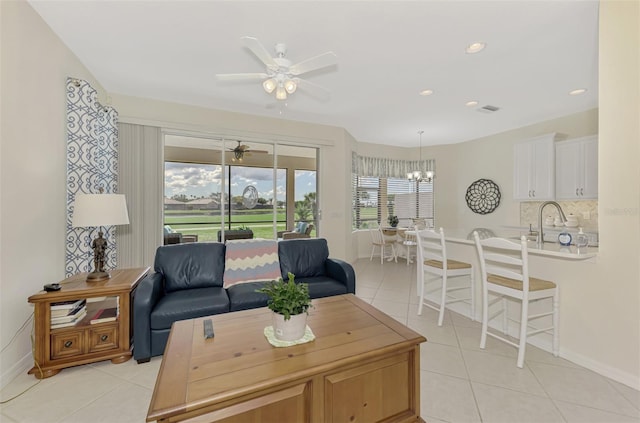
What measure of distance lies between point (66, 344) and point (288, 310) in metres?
2.03

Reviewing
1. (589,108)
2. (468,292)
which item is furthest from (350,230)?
(589,108)

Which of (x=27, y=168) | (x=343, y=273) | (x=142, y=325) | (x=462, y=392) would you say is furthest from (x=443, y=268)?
→ (x=27, y=168)

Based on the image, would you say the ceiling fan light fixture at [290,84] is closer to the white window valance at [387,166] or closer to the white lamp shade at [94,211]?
the white lamp shade at [94,211]

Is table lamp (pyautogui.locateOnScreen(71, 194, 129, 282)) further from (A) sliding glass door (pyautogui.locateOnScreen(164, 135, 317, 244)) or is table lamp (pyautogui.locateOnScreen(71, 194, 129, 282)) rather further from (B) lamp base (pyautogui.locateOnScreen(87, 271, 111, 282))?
(A) sliding glass door (pyautogui.locateOnScreen(164, 135, 317, 244))

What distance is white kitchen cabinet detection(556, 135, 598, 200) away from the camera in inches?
171

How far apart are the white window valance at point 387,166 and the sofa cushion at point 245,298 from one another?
4.54m

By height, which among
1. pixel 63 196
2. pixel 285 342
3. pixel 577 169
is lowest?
pixel 285 342

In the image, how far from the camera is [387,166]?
24.2 feet

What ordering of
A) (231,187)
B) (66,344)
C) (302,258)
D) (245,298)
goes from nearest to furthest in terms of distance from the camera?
(66,344) < (245,298) < (302,258) < (231,187)

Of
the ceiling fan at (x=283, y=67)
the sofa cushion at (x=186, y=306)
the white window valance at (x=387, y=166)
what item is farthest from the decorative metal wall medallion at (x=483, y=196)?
the sofa cushion at (x=186, y=306)

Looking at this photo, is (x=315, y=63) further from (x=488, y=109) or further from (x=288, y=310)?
(x=488, y=109)

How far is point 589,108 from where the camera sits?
462 cm

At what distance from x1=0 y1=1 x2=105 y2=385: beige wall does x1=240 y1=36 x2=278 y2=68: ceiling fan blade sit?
1.78 m

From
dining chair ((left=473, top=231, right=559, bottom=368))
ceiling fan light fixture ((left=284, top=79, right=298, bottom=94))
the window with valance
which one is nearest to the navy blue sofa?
dining chair ((left=473, top=231, right=559, bottom=368))
